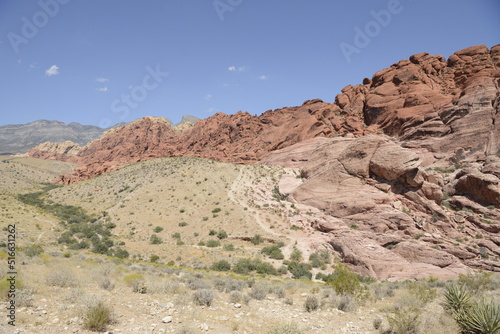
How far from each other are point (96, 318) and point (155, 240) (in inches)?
891

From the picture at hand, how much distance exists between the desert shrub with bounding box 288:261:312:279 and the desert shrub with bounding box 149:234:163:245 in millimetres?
14462

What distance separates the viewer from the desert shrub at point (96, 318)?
22.0 feet

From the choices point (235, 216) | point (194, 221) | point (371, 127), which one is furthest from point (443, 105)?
point (194, 221)

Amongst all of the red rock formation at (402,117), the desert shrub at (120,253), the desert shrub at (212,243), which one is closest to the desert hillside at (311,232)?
the desert shrub at (120,253)

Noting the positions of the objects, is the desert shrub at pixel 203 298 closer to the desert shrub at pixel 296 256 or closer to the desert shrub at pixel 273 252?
the desert shrub at pixel 273 252

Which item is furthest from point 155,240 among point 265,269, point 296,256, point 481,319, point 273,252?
point 481,319

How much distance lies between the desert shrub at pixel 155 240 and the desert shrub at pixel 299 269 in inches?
569

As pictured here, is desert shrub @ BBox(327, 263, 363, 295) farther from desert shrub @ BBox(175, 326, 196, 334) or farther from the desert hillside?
desert shrub @ BBox(175, 326, 196, 334)

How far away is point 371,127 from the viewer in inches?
2089

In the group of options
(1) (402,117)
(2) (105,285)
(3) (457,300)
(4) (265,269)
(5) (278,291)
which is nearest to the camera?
(3) (457,300)

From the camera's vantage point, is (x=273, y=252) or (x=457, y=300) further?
(x=273, y=252)

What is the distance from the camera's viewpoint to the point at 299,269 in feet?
66.6

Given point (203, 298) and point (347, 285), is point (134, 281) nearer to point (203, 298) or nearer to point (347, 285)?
point (203, 298)

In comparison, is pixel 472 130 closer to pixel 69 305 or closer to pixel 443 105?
pixel 443 105
